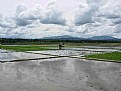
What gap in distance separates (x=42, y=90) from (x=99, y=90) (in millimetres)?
2483

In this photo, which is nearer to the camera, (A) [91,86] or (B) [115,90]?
(B) [115,90]

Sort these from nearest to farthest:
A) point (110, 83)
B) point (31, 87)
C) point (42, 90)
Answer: point (42, 90) < point (31, 87) < point (110, 83)

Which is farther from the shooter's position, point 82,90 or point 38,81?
point 38,81

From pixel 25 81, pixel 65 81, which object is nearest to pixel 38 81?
pixel 25 81

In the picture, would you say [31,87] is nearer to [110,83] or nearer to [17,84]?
[17,84]

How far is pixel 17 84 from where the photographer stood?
446 inches

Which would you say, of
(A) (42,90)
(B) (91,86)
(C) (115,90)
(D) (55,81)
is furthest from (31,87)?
(C) (115,90)

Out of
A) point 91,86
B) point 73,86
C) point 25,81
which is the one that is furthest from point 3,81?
point 91,86

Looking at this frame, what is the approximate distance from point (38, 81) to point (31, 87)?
4.71 ft

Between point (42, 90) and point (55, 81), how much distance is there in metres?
2.09

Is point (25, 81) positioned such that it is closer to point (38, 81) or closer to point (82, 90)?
point (38, 81)

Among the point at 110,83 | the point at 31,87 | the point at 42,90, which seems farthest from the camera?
the point at 110,83

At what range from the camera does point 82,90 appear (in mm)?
10117

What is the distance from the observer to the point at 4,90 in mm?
10109
